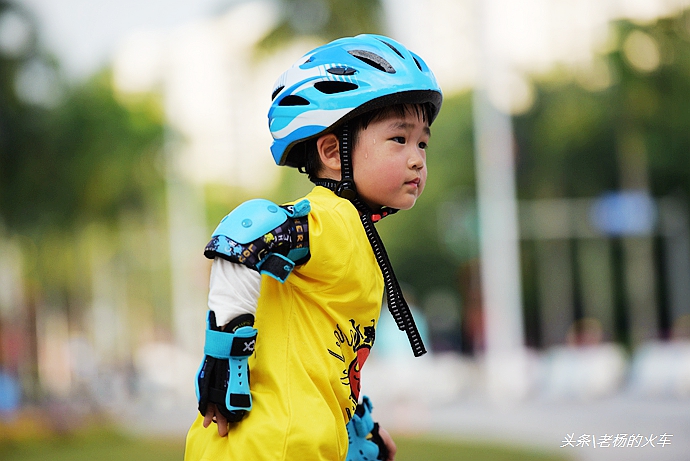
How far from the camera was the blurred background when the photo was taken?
21016 mm

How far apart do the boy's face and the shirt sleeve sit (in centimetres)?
64

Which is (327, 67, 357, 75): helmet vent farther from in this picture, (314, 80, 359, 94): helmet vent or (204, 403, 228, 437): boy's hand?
(204, 403, 228, 437): boy's hand

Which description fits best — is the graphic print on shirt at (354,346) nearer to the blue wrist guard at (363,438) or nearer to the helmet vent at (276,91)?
the blue wrist guard at (363,438)

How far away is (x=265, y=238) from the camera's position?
296 centimetres

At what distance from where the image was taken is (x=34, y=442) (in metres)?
19.3

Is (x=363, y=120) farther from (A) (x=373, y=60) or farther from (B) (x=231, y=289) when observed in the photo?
(B) (x=231, y=289)

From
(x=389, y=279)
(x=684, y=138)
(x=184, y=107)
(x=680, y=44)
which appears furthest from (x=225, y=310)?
(x=184, y=107)

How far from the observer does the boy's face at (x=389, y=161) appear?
11.0ft

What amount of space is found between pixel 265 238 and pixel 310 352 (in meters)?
0.44

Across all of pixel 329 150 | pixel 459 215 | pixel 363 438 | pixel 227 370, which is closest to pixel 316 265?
pixel 227 370

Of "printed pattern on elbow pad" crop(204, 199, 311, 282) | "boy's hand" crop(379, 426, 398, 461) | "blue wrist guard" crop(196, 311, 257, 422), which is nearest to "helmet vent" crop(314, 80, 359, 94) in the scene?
"printed pattern on elbow pad" crop(204, 199, 311, 282)

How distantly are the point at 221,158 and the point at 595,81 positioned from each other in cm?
1661

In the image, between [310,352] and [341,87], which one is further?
[341,87]

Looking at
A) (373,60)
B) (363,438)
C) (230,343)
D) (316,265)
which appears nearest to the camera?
(230,343)
